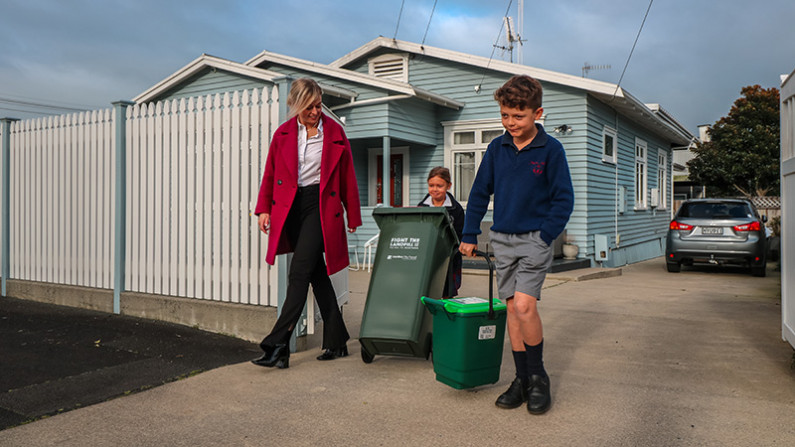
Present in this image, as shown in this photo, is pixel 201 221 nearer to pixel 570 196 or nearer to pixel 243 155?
pixel 243 155

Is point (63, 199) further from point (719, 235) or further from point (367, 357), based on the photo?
point (719, 235)

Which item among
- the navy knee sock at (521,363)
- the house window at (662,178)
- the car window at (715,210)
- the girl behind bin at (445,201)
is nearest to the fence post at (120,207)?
the girl behind bin at (445,201)

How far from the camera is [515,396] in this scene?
10.8 ft

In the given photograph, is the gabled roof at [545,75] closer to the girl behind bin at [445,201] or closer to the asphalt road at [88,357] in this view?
the girl behind bin at [445,201]

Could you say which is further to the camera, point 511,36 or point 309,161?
point 511,36

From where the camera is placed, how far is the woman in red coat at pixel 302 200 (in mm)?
4086

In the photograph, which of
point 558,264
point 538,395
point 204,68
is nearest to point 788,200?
point 538,395

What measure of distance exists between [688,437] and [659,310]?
431 cm

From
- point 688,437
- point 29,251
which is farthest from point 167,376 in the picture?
point 29,251

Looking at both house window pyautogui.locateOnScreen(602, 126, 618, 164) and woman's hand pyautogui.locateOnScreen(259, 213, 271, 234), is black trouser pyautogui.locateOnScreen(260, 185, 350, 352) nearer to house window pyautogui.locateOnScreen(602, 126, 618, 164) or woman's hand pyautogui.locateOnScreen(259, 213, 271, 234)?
woman's hand pyautogui.locateOnScreen(259, 213, 271, 234)

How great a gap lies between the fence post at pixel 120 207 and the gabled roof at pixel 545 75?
8.22m

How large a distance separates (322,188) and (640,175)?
49.1 feet

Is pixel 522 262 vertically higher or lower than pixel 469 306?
higher

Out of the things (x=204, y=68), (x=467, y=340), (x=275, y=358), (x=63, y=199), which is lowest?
(x=275, y=358)
